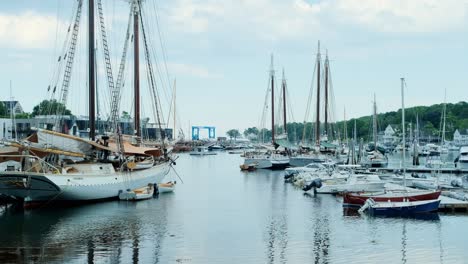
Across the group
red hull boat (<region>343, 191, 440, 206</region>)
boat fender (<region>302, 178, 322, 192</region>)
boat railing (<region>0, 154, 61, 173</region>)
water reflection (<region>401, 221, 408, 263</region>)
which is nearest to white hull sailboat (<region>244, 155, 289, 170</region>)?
boat fender (<region>302, 178, 322, 192</region>)

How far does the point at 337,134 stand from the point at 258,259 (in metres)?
84.2

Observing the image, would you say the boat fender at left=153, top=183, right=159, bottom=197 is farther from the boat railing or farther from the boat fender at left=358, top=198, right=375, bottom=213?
the boat fender at left=358, top=198, right=375, bottom=213

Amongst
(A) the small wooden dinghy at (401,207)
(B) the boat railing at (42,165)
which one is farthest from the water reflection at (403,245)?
(B) the boat railing at (42,165)

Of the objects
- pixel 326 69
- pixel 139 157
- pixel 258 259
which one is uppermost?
pixel 326 69

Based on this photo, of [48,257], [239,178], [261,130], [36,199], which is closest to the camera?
[48,257]

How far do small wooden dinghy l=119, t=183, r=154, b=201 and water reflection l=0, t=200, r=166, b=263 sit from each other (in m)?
2.39

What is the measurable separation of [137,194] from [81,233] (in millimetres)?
16654

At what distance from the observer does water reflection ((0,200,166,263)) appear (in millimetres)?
30609

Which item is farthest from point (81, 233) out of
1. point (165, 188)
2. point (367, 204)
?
point (165, 188)

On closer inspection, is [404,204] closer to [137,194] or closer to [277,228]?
[277,228]

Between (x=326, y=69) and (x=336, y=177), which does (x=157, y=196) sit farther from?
(x=326, y=69)

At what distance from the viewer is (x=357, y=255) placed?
1240 inches

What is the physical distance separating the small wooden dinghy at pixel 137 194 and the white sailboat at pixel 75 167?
47cm

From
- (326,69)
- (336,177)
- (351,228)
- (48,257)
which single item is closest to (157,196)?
(336,177)
